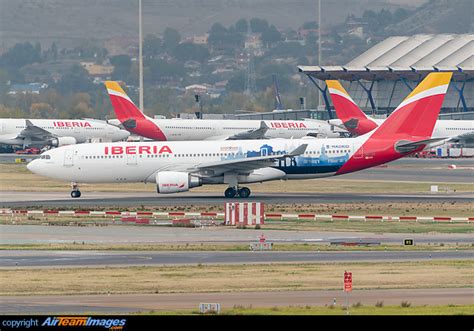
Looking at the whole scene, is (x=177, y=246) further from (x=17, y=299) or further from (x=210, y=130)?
(x=210, y=130)

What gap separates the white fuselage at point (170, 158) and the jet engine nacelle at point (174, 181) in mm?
1080

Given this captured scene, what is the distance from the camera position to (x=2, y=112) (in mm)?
175500

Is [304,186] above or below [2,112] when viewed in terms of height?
below

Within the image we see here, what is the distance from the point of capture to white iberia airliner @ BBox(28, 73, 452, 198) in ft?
223

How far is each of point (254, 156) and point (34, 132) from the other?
5978cm

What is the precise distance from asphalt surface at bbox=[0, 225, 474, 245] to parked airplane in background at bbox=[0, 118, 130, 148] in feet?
238

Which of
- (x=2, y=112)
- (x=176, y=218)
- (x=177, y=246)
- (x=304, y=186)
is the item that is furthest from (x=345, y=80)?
(x=177, y=246)

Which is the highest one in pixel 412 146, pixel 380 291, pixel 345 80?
pixel 345 80

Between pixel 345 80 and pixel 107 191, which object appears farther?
pixel 345 80

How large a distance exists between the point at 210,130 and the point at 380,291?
8811cm

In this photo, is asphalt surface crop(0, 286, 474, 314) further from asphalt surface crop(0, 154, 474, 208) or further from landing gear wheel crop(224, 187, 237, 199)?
landing gear wheel crop(224, 187, 237, 199)

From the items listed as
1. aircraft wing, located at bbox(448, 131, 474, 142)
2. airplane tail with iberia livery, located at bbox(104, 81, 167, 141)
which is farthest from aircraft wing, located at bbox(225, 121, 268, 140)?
aircraft wing, located at bbox(448, 131, 474, 142)
